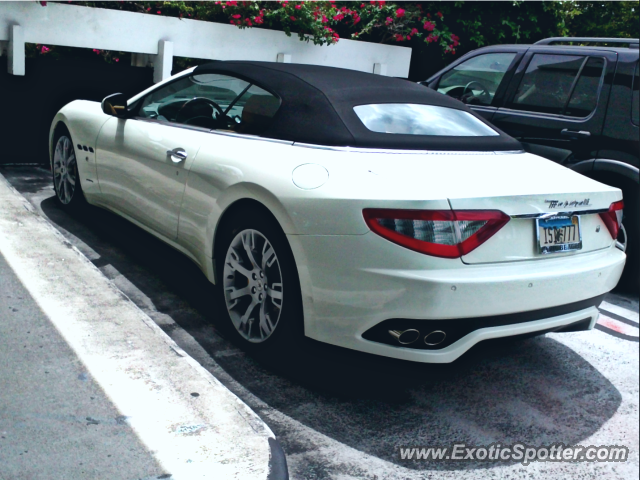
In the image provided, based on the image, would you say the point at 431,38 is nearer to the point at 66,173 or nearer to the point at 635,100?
the point at 635,100

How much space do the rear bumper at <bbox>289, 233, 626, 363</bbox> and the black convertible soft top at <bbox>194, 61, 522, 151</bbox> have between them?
2.27 ft

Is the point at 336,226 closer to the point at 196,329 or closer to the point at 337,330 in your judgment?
the point at 337,330

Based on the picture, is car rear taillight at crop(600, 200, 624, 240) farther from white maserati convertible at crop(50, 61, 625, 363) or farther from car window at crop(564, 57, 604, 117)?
car window at crop(564, 57, 604, 117)

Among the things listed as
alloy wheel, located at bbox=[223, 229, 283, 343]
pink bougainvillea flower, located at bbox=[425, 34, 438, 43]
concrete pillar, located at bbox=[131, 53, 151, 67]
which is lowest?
alloy wheel, located at bbox=[223, 229, 283, 343]

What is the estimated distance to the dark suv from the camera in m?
5.72

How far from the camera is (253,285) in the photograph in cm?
381

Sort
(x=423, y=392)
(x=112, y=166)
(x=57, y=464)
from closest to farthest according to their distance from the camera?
(x=57, y=464), (x=423, y=392), (x=112, y=166)

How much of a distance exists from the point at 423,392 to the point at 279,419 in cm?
87

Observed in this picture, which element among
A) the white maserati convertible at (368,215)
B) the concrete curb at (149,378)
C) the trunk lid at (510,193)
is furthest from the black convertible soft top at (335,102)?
the concrete curb at (149,378)

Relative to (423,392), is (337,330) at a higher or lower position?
higher

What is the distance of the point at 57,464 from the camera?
8.66ft

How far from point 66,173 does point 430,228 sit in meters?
3.88

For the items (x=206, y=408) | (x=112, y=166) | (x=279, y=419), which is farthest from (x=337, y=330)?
(x=112, y=166)

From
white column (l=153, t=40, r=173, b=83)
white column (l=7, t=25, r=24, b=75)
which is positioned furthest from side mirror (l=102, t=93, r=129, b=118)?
white column (l=153, t=40, r=173, b=83)
